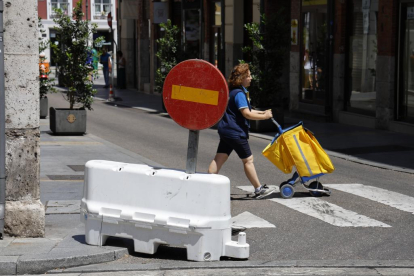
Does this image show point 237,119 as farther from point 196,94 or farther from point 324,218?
point 196,94

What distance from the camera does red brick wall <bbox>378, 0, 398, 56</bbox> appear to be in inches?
755

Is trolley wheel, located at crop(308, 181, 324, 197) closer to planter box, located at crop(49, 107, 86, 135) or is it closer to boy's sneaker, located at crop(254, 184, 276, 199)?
boy's sneaker, located at crop(254, 184, 276, 199)

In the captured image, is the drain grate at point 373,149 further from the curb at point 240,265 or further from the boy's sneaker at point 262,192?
the curb at point 240,265

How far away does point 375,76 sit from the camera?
20.4 m

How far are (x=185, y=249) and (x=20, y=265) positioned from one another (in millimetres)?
1643

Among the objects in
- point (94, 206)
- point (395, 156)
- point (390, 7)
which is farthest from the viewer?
point (390, 7)

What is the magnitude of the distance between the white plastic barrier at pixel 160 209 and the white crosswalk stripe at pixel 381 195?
3.44m

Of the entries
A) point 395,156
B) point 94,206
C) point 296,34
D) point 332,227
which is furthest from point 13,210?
point 296,34

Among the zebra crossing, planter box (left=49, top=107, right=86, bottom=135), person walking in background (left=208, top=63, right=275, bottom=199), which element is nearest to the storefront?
planter box (left=49, top=107, right=86, bottom=135)

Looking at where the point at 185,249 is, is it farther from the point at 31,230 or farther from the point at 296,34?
the point at 296,34

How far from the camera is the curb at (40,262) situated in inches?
284

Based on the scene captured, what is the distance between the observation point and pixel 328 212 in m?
9.95

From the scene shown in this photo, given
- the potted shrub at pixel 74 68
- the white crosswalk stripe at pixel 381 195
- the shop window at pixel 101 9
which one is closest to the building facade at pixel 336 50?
the potted shrub at pixel 74 68

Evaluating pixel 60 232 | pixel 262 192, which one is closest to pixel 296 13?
pixel 262 192
